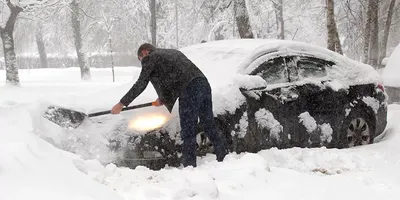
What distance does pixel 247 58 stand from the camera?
534 cm

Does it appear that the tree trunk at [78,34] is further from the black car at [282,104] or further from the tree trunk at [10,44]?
the black car at [282,104]

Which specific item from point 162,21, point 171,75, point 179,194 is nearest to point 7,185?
point 179,194

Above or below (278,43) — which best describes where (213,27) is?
above

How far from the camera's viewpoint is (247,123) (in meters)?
5.06

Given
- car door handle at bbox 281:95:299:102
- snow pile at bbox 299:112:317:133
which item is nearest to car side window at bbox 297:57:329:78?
car door handle at bbox 281:95:299:102

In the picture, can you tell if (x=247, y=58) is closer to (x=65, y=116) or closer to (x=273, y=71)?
(x=273, y=71)

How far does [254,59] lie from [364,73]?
6.43 ft

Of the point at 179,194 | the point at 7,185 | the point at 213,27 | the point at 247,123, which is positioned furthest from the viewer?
the point at 213,27

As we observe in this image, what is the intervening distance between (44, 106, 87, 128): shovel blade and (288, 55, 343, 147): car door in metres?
2.78

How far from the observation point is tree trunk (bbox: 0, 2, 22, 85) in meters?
16.7

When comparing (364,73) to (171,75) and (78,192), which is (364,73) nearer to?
(171,75)

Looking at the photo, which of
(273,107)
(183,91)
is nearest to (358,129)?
(273,107)

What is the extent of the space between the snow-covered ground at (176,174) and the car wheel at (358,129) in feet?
1.25

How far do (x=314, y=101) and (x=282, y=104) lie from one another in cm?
55
